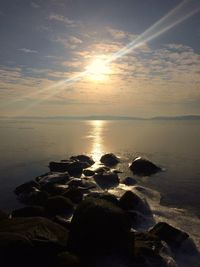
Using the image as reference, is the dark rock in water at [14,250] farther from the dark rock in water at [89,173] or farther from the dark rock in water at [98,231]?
the dark rock in water at [89,173]

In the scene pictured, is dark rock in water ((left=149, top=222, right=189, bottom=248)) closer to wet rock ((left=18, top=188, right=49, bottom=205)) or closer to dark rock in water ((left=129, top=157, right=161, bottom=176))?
wet rock ((left=18, top=188, right=49, bottom=205))

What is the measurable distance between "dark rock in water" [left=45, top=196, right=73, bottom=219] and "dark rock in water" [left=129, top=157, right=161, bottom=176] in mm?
17550

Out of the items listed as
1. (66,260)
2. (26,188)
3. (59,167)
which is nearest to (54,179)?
(26,188)

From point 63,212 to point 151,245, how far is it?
327 inches

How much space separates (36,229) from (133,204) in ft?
33.2

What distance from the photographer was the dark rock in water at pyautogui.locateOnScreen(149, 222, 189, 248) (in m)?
16.6

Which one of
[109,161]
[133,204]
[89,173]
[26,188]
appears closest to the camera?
[133,204]

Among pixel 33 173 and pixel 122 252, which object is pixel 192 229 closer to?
pixel 122 252

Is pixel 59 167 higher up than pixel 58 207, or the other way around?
pixel 58 207

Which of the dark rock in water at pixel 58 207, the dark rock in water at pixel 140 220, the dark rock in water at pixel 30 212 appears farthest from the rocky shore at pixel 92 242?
the dark rock in water at pixel 58 207

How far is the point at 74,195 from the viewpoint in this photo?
2564cm

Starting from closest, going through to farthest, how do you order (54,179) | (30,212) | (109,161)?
(30,212), (54,179), (109,161)

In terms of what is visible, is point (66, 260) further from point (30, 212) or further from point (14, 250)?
point (30, 212)

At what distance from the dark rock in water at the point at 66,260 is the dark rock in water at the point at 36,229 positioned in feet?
3.49
